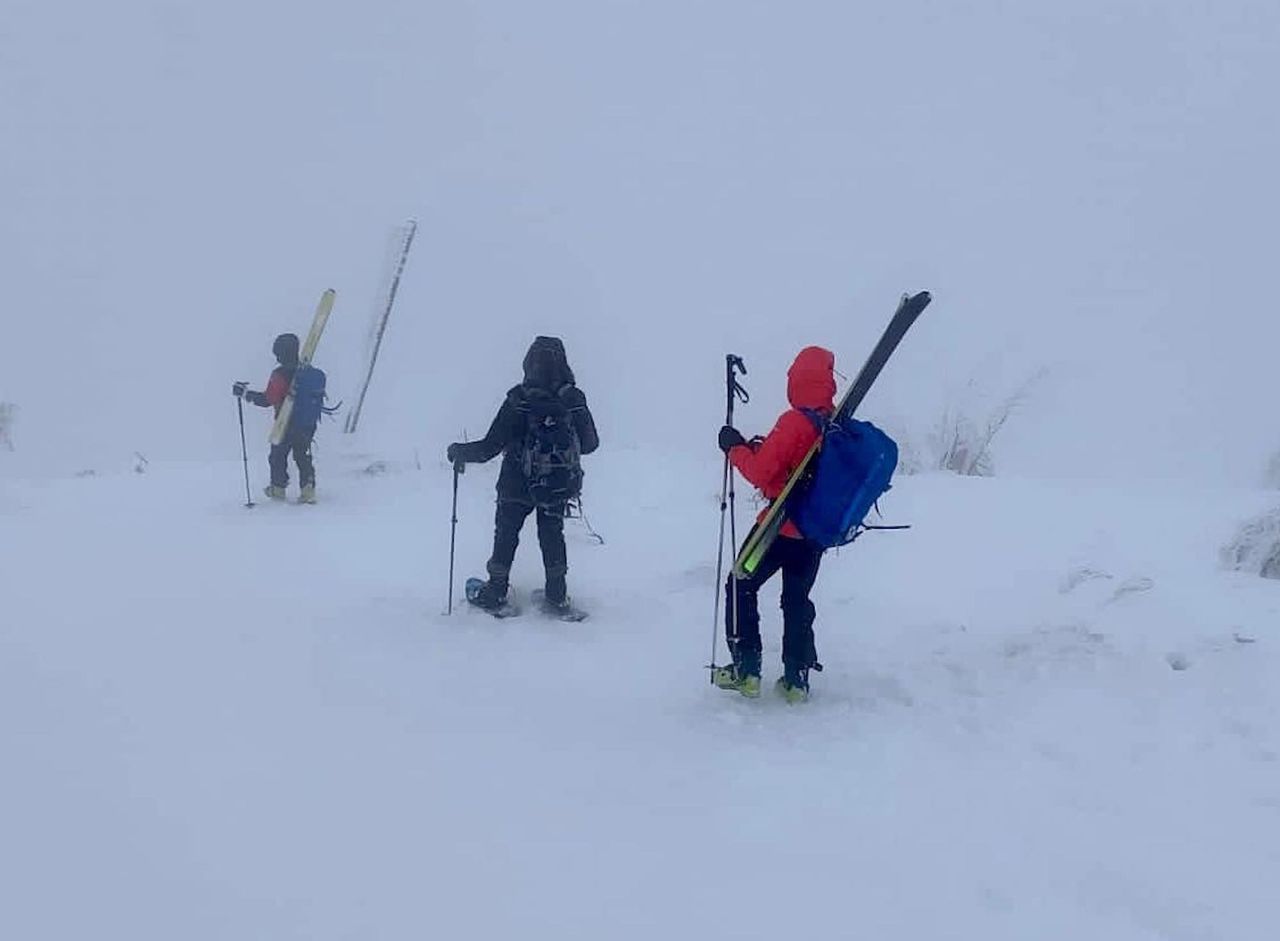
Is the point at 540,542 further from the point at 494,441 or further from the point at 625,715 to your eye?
the point at 625,715

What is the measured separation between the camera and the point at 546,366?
841cm

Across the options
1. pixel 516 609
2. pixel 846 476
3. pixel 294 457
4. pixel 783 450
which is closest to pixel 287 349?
pixel 294 457

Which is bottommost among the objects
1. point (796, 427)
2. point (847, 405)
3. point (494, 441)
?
point (494, 441)

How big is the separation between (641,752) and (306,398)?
875 cm

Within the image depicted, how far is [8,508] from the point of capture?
12.4 metres

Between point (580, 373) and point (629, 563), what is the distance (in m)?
51.7

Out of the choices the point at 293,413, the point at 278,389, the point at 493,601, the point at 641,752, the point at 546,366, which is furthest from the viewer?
the point at 278,389

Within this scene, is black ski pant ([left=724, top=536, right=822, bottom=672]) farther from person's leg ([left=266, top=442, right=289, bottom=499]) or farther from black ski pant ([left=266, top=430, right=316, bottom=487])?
person's leg ([left=266, top=442, right=289, bottom=499])

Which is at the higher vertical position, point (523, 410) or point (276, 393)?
point (523, 410)

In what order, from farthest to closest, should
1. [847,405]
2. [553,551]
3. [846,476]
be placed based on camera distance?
[553,551], [847,405], [846,476]

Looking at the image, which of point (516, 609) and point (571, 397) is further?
point (516, 609)

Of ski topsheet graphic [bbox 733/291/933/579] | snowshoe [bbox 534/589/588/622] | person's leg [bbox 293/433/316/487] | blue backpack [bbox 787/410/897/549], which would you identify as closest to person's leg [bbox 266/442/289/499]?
person's leg [bbox 293/433/316/487]

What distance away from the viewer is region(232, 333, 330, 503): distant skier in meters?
13.2

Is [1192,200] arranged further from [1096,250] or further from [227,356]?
[227,356]
